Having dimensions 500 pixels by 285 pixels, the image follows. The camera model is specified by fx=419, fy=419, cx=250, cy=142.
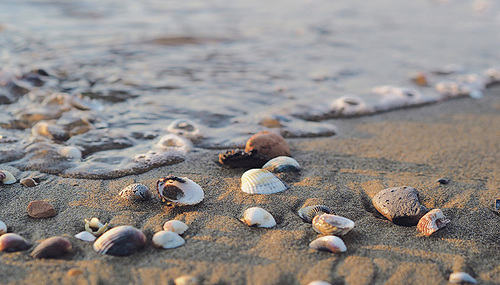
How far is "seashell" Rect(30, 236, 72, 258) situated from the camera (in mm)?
1765

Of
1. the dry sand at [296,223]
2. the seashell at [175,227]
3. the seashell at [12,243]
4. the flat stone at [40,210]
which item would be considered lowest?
the dry sand at [296,223]

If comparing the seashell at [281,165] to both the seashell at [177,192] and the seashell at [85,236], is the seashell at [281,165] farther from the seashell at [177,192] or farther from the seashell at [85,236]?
the seashell at [85,236]

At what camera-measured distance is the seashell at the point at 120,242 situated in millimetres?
1797

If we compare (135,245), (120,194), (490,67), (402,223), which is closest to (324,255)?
(402,223)

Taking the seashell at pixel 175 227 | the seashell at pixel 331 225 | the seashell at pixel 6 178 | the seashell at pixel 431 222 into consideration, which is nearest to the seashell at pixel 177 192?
the seashell at pixel 175 227

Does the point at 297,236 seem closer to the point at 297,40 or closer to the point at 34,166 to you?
the point at 34,166

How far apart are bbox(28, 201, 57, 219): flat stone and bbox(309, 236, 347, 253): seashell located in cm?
131

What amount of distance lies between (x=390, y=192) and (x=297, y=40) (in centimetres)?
458

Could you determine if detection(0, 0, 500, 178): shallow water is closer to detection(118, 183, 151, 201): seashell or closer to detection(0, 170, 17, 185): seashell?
detection(0, 170, 17, 185): seashell

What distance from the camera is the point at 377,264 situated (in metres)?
1.82

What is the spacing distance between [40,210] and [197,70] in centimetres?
318

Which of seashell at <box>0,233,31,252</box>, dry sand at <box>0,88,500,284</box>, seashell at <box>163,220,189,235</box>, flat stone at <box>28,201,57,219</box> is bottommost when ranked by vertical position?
dry sand at <box>0,88,500,284</box>

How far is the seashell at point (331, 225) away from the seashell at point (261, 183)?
43cm

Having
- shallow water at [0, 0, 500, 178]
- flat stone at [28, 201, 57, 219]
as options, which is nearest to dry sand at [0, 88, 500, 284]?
flat stone at [28, 201, 57, 219]
